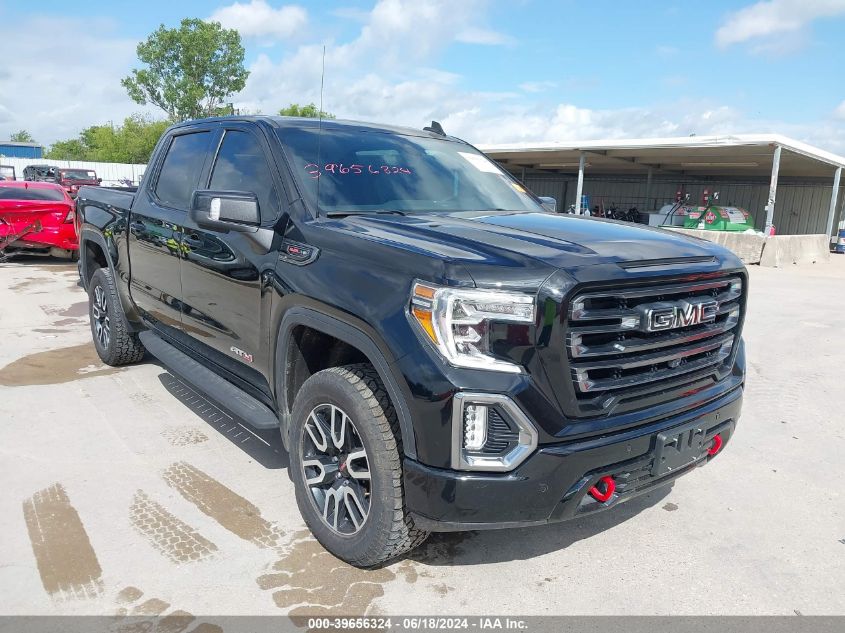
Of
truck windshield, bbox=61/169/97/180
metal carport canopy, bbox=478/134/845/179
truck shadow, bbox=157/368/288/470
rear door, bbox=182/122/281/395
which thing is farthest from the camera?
truck windshield, bbox=61/169/97/180

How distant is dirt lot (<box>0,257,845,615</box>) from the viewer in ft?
8.71

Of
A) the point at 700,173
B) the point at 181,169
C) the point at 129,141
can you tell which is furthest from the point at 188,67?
the point at 181,169

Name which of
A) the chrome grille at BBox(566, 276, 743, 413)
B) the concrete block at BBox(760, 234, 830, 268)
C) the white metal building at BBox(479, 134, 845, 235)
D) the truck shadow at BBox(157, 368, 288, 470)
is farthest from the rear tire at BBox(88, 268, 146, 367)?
the white metal building at BBox(479, 134, 845, 235)

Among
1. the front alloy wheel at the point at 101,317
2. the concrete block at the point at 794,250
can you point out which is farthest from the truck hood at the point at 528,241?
the concrete block at the point at 794,250

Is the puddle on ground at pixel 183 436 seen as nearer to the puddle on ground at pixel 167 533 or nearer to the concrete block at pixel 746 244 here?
the puddle on ground at pixel 167 533

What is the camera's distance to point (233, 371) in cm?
371


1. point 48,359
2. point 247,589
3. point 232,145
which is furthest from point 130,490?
point 48,359

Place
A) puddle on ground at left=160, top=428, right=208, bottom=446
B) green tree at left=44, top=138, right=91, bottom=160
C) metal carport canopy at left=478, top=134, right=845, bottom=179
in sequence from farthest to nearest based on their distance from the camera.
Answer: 1. green tree at left=44, top=138, right=91, bottom=160
2. metal carport canopy at left=478, top=134, right=845, bottom=179
3. puddle on ground at left=160, top=428, right=208, bottom=446

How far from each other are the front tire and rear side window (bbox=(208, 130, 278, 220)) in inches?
41.0

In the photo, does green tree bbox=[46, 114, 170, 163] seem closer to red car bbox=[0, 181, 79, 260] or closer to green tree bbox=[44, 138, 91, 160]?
green tree bbox=[44, 138, 91, 160]

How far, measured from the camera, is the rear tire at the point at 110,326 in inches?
211

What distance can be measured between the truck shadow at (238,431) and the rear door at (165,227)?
64 cm

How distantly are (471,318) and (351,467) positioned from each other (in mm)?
889

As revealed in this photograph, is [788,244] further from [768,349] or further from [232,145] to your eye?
[232,145]
